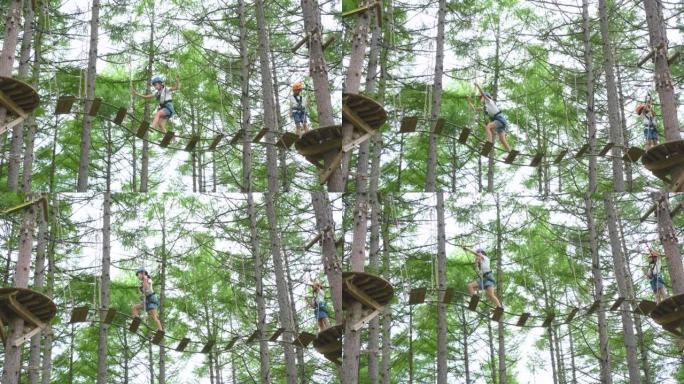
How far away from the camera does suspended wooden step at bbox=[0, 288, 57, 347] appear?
11.3 metres

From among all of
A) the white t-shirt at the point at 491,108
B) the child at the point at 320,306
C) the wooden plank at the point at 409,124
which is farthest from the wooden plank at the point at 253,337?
the white t-shirt at the point at 491,108

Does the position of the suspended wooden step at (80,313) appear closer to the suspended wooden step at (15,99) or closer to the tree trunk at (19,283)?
the tree trunk at (19,283)

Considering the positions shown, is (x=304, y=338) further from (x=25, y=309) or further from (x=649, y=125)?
(x=649, y=125)

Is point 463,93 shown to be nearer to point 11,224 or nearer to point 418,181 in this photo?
point 418,181

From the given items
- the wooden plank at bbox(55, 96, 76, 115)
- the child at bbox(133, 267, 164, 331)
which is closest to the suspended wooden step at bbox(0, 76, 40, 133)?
the wooden plank at bbox(55, 96, 76, 115)

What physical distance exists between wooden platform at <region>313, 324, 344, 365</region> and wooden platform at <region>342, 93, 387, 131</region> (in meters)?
2.61

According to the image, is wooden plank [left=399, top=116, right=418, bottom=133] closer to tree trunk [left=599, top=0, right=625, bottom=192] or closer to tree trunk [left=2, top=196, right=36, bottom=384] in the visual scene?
tree trunk [left=599, top=0, right=625, bottom=192]

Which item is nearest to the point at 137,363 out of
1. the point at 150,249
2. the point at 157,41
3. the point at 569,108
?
the point at 150,249

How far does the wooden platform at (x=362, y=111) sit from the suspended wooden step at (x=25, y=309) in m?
4.15

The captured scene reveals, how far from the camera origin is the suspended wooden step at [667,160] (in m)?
12.2

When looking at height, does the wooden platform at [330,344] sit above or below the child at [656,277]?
below

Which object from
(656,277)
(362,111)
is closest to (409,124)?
(362,111)

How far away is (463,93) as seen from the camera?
17719 mm

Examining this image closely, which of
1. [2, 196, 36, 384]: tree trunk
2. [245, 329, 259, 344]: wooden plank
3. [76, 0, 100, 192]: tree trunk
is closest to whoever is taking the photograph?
[2, 196, 36, 384]: tree trunk
